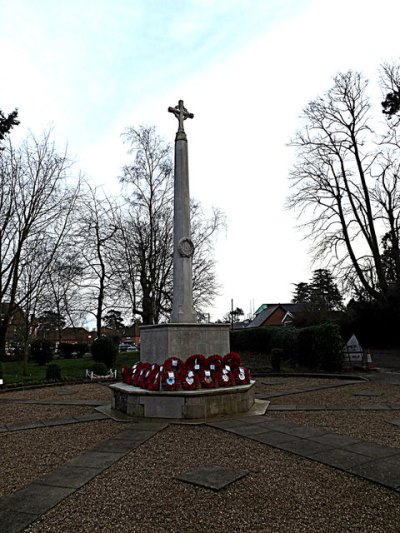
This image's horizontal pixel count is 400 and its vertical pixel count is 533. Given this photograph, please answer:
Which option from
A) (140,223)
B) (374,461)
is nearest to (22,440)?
(374,461)

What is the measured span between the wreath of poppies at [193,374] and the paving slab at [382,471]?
3.67 meters

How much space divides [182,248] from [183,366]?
2.99 metres

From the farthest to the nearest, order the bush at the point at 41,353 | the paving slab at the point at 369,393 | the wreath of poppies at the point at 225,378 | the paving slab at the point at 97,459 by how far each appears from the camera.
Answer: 1. the bush at the point at 41,353
2. the paving slab at the point at 369,393
3. the wreath of poppies at the point at 225,378
4. the paving slab at the point at 97,459

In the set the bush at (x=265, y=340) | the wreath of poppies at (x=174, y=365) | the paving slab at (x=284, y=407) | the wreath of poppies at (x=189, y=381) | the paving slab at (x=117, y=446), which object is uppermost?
the bush at (x=265, y=340)

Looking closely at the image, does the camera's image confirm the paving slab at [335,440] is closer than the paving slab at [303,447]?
No

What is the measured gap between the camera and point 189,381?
7.76 metres

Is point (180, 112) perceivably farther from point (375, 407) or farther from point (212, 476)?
point (212, 476)

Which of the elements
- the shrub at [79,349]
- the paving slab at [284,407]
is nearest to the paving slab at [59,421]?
the paving slab at [284,407]

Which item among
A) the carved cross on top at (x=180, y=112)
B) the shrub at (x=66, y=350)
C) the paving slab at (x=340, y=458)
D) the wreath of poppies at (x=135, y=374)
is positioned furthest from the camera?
the shrub at (x=66, y=350)

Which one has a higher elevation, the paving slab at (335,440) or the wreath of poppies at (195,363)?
the wreath of poppies at (195,363)

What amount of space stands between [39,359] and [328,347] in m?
19.5

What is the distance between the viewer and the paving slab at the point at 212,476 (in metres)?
4.13

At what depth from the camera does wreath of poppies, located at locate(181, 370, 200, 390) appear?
775cm

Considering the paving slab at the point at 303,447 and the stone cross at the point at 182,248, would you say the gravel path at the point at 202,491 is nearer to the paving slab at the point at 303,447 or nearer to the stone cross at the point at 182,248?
the paving slab at the point at 303,447
